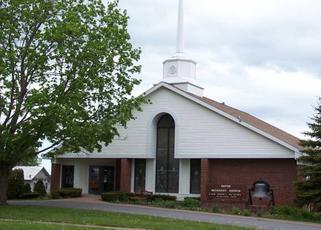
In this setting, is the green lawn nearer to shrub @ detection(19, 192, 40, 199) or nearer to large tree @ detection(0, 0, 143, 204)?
large tree @ detection(0, 0, 143, 204)

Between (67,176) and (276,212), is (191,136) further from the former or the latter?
(67,176)

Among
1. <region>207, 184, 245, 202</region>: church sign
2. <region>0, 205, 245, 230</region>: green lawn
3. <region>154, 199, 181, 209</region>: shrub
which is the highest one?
<region>207, 184, 245, 202</region>: church sign

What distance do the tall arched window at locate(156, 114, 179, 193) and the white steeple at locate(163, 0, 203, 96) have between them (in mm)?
3064

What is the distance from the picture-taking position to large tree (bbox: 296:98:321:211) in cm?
2602

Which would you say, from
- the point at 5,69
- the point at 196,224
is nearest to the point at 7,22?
the point at 5,69

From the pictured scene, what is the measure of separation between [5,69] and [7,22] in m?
2.20

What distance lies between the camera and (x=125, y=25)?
26609 mm

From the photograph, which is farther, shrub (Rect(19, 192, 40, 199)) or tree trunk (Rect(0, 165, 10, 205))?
shrub (Rect(19, 192, 40, 199))

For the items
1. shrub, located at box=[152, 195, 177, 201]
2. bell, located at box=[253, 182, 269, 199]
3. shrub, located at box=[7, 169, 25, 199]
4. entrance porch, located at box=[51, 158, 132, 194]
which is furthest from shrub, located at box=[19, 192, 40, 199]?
bell, located at box=[253, 182, 269, 199]

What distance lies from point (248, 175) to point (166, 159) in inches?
214

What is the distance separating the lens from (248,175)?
3316 cm

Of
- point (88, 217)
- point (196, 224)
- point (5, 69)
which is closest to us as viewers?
point (196, 224)

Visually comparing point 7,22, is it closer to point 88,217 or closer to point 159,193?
point 88,217

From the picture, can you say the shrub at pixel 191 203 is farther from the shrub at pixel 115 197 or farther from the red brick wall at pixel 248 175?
the shrub at pixel 115 197
